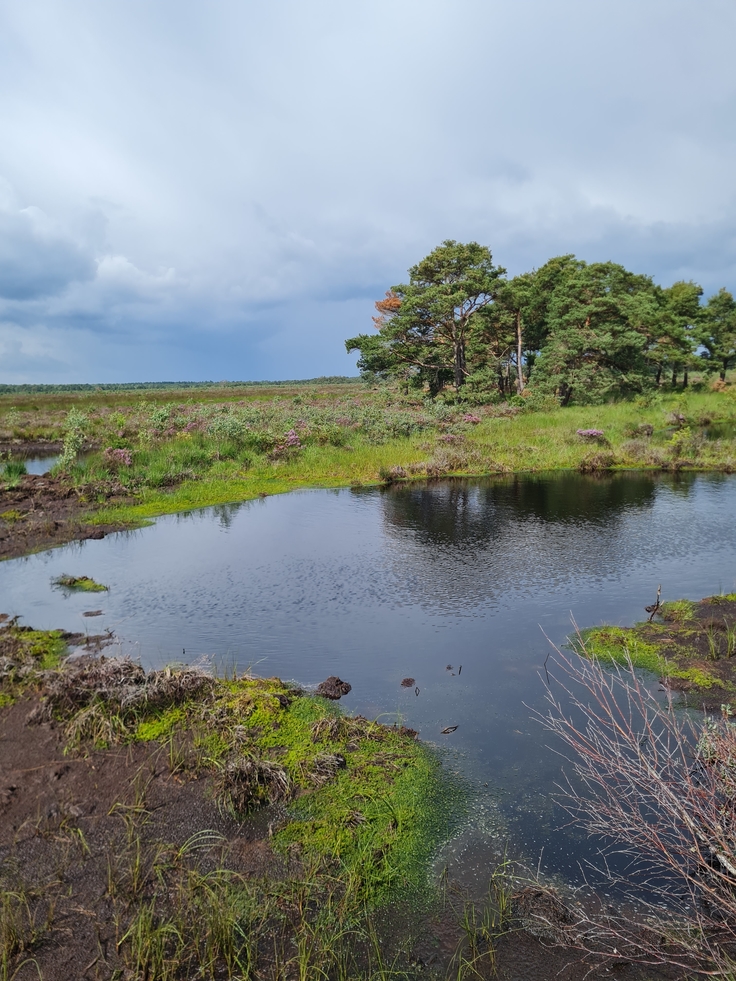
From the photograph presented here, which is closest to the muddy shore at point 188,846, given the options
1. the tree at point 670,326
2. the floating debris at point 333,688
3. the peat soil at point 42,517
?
the floating debris at point 333,688

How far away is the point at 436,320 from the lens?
4222cm

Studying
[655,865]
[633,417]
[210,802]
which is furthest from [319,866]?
[633,417]

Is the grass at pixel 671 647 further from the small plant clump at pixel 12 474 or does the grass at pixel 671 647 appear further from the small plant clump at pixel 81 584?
the small plant clump at pixel 12 474

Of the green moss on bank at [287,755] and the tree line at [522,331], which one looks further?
the tree line at [522,331]

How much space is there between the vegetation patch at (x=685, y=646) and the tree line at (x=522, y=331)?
106 feet

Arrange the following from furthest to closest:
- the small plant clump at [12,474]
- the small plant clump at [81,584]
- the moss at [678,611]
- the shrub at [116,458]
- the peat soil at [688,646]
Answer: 1. the shrub at [116,458]
2. the small plant clump at [12,474]
3. the small plant clump at [81,584]
4. the moss at [678,611]
5. the peat soil at [688,646]

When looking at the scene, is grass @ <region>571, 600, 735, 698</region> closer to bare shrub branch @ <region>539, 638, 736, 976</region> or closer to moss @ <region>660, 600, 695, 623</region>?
moss @ <region>660, 600, 695, 623</region>

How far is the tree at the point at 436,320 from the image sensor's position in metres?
39.8

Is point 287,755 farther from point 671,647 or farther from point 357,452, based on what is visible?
point 357,452

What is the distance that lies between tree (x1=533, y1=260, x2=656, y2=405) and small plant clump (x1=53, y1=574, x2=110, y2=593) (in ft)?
114

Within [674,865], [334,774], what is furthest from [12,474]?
[674,865]

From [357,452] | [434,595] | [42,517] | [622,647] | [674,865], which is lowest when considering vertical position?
[622,647]

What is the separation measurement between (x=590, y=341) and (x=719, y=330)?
1917 centimetres

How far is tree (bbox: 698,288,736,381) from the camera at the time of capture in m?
51.9
